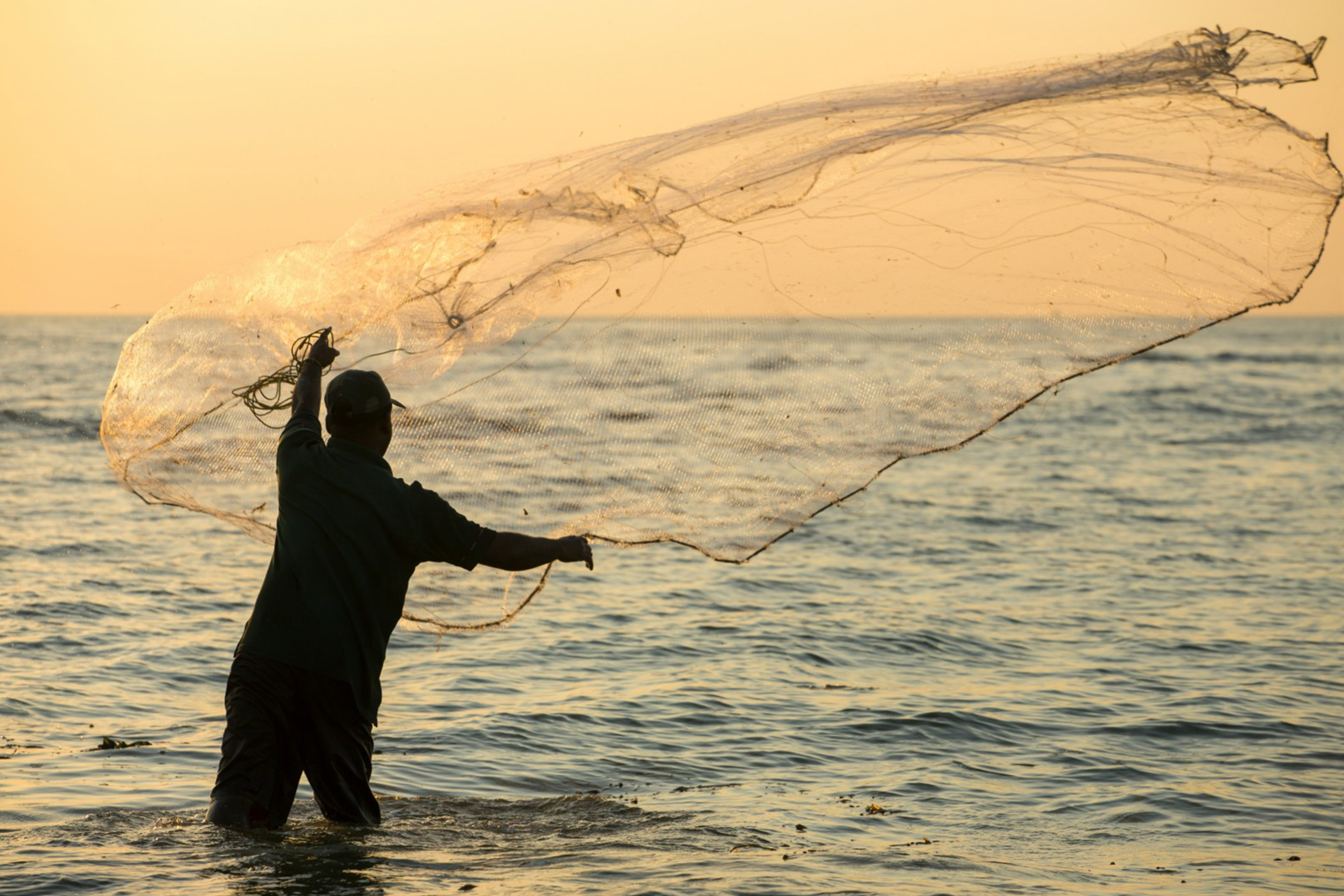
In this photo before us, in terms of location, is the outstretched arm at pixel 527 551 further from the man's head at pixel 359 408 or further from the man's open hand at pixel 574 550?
the man's head at pixel 359 408

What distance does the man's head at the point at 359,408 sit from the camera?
14.7ft

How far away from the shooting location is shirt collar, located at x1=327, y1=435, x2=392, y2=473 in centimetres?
448

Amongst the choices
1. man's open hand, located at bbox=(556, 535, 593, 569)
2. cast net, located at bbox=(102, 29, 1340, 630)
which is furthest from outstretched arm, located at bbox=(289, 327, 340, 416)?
man's open hand, located at bbox=(556, 535, 593, 569)

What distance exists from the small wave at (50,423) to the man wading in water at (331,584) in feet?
66.3

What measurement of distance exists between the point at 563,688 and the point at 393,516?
4.13 m

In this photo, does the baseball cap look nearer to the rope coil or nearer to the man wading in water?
the man wading in water

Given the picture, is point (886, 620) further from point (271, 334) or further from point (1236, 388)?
point (1236, 388)

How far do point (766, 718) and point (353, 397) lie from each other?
398 cm

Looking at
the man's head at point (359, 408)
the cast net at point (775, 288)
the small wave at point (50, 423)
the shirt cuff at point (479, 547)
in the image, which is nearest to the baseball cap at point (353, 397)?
the man's head at point (359, 408)

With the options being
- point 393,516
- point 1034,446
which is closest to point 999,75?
point 393,516

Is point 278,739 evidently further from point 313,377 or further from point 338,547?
point 313,377

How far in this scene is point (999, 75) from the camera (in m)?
5.19

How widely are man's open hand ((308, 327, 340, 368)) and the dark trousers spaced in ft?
3.52

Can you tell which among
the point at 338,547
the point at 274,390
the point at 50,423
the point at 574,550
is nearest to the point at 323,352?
the point at 274,390
